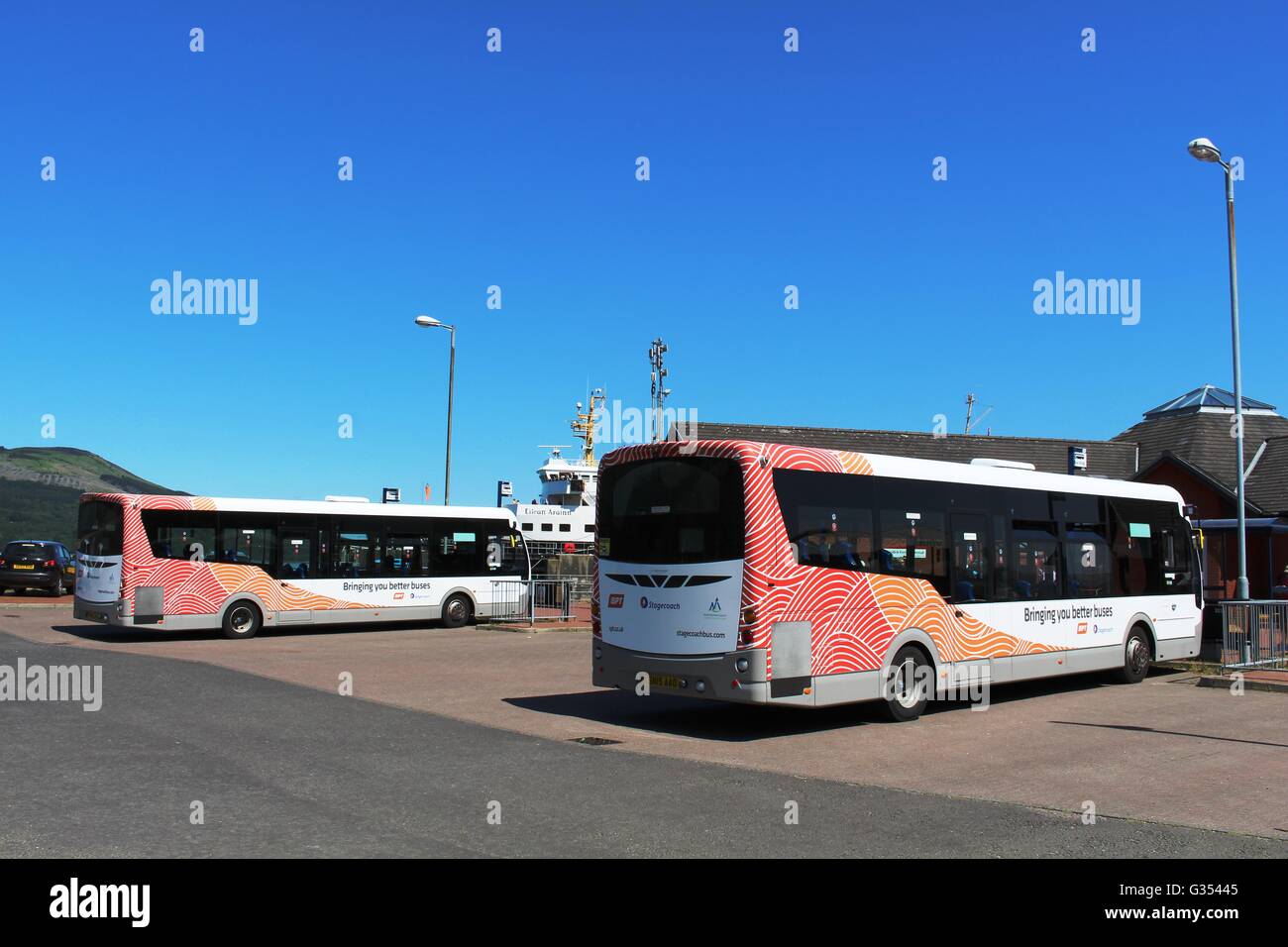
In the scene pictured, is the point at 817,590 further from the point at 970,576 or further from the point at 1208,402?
the point at 1208,402

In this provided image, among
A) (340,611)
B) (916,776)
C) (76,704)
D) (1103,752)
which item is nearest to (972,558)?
(1103,752)

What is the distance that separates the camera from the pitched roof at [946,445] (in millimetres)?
36969

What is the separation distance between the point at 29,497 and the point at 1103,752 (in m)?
135

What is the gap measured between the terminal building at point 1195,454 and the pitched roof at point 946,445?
4 centimetres

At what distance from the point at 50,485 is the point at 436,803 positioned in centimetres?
14909

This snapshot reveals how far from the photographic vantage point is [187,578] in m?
22.1

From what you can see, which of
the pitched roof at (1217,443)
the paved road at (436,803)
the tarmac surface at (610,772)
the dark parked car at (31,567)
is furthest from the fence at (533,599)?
the pitched roof at (1217,443)

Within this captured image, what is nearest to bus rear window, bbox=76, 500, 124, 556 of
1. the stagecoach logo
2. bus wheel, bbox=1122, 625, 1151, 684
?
the stagecoach logo

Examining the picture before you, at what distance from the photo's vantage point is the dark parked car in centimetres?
3366

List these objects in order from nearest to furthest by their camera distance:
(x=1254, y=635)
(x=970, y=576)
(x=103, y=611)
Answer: (x=970, y=576)
(x=1254, y=635)
(x=103, y=611)

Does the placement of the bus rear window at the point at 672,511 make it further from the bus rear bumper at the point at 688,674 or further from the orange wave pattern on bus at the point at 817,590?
the bus rear bumper at the point at 688,674

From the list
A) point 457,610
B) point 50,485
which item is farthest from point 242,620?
point 50,485

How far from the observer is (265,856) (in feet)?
19.9
